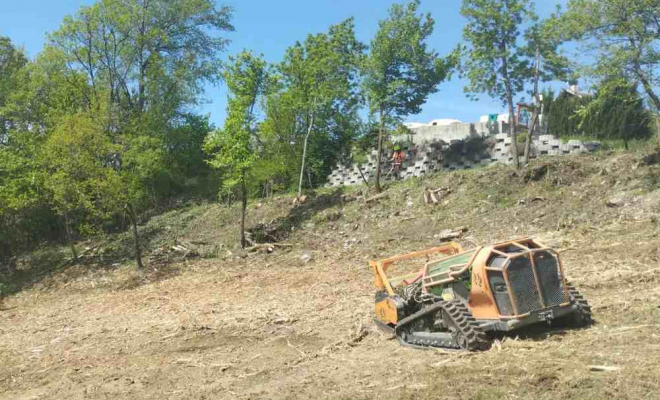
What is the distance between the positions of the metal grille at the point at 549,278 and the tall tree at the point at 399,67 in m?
14.4

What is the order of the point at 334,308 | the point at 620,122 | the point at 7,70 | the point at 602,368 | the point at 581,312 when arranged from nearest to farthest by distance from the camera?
the point at 602,368 < the point at 581,312 < the point at 334,308 < the point at 620,122 < the point at 7,70

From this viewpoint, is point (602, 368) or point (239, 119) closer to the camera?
point (602, 368)

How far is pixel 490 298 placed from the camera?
6.88m

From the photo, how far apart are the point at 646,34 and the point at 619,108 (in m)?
7.43

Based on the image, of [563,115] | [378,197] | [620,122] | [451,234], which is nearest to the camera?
[451,234]

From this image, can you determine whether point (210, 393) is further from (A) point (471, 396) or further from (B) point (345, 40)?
(B) point (345, 40)

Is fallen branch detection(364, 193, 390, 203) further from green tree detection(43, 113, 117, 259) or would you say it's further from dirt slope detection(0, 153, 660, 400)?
green tree detection(43, 113, 117, 259)

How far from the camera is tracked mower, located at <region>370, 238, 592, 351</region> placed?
267 inches

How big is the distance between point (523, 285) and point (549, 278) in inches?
14.9

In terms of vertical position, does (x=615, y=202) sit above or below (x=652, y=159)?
below

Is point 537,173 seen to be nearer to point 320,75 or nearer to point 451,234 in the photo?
point 451,234

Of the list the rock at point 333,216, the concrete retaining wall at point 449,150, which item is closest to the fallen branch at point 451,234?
Answer: the rock at point 333,216

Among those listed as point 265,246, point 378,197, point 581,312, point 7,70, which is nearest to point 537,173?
point 378,197

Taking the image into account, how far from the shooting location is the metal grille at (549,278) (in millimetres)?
6863
